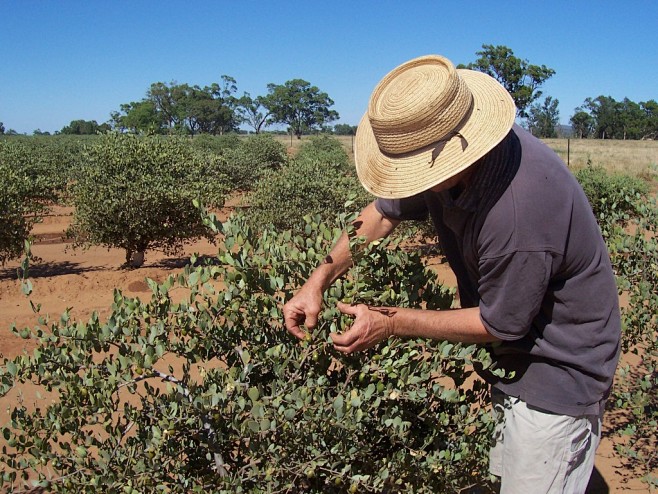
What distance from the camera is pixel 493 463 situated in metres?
2.27

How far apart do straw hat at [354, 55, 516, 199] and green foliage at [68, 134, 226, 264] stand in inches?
319

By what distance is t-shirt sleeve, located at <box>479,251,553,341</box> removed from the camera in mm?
1765

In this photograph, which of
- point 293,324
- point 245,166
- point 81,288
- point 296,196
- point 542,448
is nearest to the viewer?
point 293,324

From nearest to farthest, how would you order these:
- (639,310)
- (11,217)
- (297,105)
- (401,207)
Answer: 1. (401,207)
2. (639,310)
3. (11,217)
4. (297,105)

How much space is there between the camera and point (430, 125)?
176 cm

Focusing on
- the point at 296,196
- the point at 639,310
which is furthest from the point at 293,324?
the point at 296,196

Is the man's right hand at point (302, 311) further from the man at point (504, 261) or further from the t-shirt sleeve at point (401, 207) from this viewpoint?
the t-shirt sleeve at point (401, 207)

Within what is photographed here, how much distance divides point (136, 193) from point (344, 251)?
841 cm

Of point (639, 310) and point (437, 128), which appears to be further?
point (639, 310)

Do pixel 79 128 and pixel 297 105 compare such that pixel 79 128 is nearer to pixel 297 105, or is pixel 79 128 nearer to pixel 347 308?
pixel 297 105

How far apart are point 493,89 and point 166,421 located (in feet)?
4.94

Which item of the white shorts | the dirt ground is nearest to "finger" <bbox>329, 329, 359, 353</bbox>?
the white shorts

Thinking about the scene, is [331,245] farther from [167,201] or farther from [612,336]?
[167,201]

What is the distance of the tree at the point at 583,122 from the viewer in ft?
201
